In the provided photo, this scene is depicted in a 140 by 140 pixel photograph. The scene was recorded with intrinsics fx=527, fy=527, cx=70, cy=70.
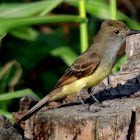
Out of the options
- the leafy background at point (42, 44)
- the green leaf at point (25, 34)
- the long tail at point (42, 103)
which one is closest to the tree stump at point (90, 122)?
the long tail at point (42, 103)

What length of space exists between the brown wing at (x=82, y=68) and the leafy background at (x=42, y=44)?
0.97 m

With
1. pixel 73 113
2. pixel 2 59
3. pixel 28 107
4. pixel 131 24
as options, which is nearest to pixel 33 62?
pixel 2 59

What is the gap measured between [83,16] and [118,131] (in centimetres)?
302

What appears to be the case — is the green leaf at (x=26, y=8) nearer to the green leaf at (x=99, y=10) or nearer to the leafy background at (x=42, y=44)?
the leafy background at (x=42, y=44)

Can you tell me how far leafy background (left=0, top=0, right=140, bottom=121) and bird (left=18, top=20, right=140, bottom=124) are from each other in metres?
0.82

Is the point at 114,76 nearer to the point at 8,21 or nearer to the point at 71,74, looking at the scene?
the point at 71,74

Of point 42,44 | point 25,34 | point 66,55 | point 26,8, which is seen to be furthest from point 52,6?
point 42,44

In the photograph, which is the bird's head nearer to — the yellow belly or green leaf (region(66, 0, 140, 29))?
the yellow belly

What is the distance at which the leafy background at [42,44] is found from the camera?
8.07 m

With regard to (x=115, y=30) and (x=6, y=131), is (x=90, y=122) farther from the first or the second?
(x=115, y=30)

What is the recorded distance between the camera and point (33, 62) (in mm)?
10227

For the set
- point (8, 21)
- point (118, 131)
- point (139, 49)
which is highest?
point (8, 21)

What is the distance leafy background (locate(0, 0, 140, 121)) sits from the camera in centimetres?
807

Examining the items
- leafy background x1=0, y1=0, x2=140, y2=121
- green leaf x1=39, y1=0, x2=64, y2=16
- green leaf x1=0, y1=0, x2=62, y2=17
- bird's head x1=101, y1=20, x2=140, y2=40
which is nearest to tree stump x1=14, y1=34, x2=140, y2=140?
bird's head x1=101, y1=20, x2=140, y2=40
